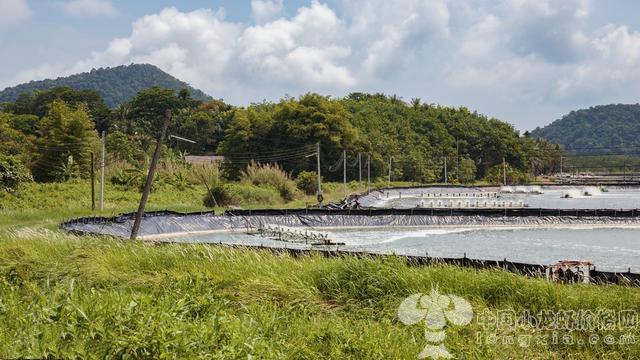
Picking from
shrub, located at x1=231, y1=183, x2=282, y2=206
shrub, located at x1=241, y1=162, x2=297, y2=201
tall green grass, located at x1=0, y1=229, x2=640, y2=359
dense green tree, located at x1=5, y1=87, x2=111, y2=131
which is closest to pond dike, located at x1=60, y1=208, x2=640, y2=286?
shrub, located at x1=231, y1=183, x2=282, y2=206

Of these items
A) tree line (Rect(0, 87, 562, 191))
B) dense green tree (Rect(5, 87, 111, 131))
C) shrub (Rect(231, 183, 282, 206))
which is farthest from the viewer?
dense green tree (Rect(5, 87, 111, 131))

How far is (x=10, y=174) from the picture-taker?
89.1 ft

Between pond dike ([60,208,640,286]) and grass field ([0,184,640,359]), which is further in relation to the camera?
pond dike ([60,208,640,286])

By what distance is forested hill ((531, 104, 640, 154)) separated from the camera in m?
160

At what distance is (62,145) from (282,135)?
22.2 metres

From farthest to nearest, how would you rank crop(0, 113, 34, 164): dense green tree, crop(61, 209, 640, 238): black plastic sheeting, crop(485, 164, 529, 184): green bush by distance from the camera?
crop(485, 164, 529, 184): green bush → crop(0, 113, 34, 164): dense green tree → crop(61, 209, 640, 238): black plastic sheeting

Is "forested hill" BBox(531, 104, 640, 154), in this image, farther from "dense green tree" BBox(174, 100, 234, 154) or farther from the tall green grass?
the tall green grass

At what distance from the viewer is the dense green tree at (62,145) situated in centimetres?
3634

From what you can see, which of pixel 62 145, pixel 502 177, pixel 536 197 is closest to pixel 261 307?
pixel 62 145

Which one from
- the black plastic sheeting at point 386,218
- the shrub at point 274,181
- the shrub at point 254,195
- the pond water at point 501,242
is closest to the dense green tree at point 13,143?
the shrub at point 274,181

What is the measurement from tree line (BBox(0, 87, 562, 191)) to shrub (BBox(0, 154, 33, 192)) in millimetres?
98

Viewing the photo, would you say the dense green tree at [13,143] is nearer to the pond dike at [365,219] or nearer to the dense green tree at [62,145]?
the dense green tree at [62,145]

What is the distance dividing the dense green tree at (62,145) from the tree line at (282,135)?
0.21 ft

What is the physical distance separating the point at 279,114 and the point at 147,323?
52.5 metres
